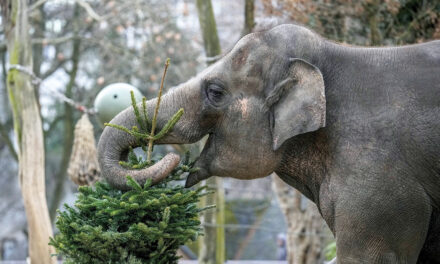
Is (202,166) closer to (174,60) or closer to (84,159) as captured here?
(84,159)

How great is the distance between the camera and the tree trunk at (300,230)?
990cm

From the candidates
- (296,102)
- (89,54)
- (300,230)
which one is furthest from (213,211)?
(89,54)

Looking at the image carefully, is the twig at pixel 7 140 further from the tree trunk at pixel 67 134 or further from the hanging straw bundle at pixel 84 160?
the hanging straw bundle at pixel 84 160

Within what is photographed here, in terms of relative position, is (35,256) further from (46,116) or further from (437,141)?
(46,116)

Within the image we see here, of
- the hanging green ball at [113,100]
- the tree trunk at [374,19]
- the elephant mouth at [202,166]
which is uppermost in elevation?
the tree trunk at [374,19]

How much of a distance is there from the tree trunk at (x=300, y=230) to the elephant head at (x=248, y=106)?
6.17m

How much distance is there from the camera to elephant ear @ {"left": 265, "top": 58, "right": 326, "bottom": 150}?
3.34 metres

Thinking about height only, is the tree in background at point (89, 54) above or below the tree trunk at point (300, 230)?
above

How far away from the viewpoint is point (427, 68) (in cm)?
335

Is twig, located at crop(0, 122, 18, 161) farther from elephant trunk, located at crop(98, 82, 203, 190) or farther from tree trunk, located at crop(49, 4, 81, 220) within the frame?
elephant trunk, located at crop(98, 82, 203, 190)

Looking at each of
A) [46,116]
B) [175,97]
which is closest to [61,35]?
[46,116]

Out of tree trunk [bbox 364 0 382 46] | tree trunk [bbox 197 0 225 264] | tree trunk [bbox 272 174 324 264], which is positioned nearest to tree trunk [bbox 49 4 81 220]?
tree trunk [bbox 272 174 324 264]

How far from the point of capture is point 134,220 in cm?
370

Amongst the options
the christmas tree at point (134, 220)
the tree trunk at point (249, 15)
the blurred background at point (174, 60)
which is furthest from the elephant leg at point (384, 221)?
the tree trunk at point (249, 15)
